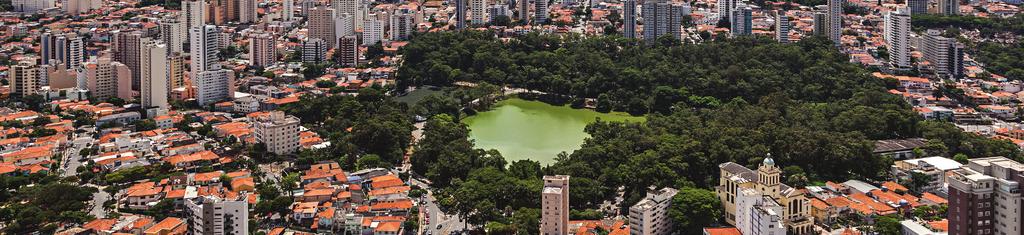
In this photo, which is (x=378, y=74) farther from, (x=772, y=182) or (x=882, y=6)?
(x=882, y=6)

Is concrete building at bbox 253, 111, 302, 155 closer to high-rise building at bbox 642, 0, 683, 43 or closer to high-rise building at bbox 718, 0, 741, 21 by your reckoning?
high-rise building at bbox 642, 0, 683, 43

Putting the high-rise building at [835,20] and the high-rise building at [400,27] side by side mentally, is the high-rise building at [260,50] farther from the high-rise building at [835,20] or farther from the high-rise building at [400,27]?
the high-rise building at [835,20]

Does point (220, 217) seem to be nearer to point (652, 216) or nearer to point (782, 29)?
point (652, 216)

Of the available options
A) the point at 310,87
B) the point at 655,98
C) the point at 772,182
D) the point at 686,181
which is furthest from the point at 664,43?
the point at 772,182

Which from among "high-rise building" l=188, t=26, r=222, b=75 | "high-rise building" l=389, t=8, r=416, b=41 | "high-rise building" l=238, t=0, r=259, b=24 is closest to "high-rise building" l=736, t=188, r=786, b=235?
"high-rise building" l=188, t=26, r=222, b=75

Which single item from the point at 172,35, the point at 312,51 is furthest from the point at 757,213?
the point at 172,35
